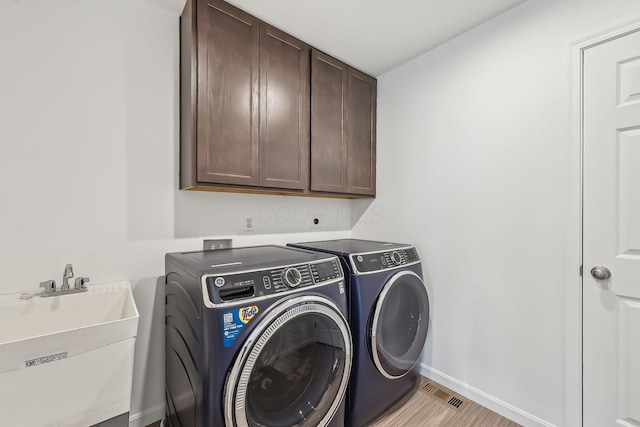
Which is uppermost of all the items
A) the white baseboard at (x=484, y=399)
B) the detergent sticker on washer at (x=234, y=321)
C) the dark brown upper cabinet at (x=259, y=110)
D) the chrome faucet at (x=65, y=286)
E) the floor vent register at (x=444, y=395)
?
the dark brown upper cabinet at (x=259, y=110)

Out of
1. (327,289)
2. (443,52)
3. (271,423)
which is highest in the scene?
(443,52)

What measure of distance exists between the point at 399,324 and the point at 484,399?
2.40 ft

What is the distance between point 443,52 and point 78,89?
2.27m

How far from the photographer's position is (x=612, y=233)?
1361 mm

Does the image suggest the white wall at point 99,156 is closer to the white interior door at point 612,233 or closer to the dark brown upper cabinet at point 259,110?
the dark brown upper cabinet at point 259,110

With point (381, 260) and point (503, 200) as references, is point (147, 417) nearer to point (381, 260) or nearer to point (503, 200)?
point (381, 260)

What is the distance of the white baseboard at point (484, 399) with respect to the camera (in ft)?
5.31

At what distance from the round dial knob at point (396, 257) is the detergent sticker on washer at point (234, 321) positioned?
100cm

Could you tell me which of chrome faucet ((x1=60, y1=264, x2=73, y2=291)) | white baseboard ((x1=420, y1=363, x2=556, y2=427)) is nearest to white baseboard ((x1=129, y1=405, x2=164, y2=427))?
chrome faucet ((x1=60, y1=264, x2=73, y2=291))

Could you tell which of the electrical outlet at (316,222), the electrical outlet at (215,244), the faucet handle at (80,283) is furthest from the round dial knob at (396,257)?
the faucet handle at (80,283)

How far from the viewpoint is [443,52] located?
2029mm

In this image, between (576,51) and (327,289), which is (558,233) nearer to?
(576,51)

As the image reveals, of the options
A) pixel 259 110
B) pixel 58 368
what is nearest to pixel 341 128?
pixel 259 110

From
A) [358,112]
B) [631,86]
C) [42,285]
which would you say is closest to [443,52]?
[358,112]
